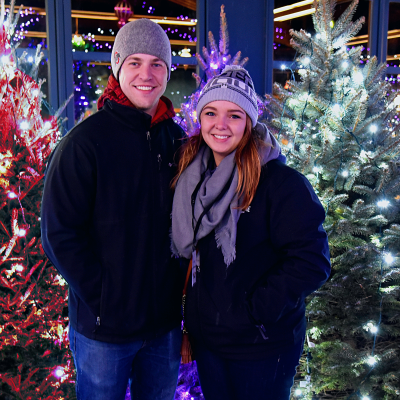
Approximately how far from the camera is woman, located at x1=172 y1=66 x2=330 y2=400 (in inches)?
67.8

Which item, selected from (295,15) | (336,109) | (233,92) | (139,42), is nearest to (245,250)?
(233,92)

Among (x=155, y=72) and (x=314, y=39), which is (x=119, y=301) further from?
(x=314, y=39)

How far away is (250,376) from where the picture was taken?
178cm

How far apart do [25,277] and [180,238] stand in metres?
1.03

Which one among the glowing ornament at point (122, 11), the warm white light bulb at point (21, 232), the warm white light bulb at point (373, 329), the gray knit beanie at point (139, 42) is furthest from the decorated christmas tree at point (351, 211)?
the glowing ornament at point (122, 11)

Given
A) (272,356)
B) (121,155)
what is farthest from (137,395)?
(121,155)

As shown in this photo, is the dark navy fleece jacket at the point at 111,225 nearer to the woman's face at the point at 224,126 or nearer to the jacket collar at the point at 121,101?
the jacket collar at the point at 121,101

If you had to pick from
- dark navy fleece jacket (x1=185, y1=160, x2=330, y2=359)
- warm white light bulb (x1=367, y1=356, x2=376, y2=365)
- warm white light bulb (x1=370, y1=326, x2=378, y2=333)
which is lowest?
warm white light bulb (x1=367, y1=356, x2=376, y2=365)

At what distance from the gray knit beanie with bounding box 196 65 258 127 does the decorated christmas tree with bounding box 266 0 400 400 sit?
104cm

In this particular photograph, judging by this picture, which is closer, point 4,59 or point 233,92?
point 233,92

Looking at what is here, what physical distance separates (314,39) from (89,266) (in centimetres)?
242

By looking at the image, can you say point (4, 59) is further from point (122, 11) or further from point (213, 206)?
point (122, 11)

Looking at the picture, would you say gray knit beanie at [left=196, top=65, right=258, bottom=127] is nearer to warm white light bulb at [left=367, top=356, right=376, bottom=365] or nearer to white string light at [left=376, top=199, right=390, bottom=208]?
white string light at [left=376, top=199, right=390, bottom=208]

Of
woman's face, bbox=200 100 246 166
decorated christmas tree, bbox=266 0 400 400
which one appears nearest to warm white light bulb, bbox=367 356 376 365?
decorated christmas tree, bbox=266 0 400 400
